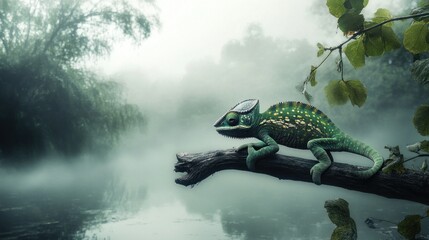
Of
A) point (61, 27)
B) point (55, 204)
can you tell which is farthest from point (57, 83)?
point (55, 204)

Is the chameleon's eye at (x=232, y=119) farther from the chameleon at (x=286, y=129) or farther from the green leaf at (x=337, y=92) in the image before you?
the green leaf at (x=337, y=92)

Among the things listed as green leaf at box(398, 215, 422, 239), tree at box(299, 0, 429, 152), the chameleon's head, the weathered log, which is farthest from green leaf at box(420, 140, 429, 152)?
the chameleon's head

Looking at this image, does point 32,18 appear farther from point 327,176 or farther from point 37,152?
point 327,176

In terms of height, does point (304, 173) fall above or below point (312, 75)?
below

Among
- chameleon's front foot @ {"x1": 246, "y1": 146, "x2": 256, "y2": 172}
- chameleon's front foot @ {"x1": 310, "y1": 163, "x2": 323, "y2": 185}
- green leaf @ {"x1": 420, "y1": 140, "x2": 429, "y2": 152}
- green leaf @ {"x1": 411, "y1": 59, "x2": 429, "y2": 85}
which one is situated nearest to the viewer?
green leaf @ {"x1": 411, "y1": 59, "x2": 429, "y2": 85}

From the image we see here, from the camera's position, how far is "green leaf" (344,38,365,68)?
621mm

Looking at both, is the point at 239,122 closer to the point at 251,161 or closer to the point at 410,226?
the point at 251,161

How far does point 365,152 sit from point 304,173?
25 centimetres

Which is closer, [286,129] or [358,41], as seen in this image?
[358,41]

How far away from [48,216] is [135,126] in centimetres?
523

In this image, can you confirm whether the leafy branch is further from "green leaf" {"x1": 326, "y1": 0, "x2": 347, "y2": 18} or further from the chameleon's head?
the chameleon's head

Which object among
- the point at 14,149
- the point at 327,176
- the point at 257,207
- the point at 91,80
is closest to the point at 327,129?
the point at 327,176

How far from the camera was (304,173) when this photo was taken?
4.11 ft

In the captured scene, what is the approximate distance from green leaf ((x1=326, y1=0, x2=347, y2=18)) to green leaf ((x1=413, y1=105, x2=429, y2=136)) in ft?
0.64
